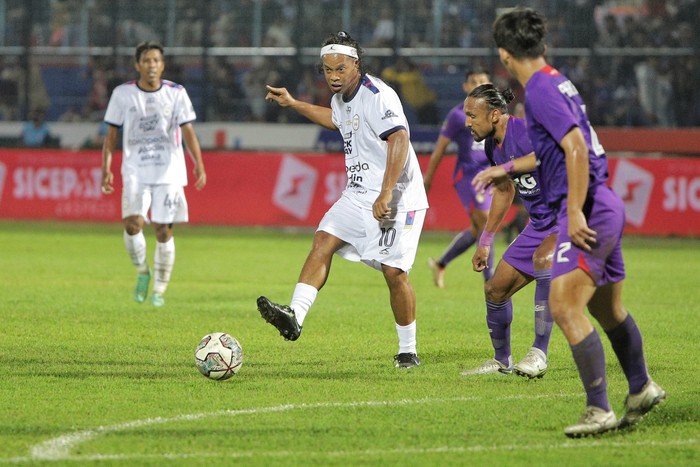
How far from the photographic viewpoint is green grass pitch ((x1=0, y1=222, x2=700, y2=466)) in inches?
225

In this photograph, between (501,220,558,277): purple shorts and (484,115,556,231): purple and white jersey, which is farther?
(501,220,558,277): purple shorts

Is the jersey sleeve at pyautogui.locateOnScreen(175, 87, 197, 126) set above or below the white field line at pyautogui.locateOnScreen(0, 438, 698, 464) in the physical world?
above

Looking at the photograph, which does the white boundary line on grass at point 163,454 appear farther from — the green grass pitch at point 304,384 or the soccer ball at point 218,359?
the soccer ball at point 218,359

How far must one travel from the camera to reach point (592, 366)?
5.91 m

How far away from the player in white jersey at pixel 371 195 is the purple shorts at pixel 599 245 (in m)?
2.20

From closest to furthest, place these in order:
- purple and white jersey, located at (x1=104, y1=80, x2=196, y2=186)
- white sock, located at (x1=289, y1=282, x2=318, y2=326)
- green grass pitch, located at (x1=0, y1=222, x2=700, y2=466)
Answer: green grass pitch, located at (x1=0, y1=222, x2=700, y2=466), white sock, located at (x1=289, y1=282, x2=318, y2=326), purple and white jersey, located at (x1=104, y1=80, x2=196, y2=186)

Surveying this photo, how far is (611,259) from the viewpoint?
237 inches

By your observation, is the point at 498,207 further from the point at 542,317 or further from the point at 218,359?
the point at 218,359

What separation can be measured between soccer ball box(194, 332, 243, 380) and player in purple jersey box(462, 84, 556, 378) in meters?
1.57

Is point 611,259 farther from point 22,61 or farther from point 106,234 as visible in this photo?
point 22,61

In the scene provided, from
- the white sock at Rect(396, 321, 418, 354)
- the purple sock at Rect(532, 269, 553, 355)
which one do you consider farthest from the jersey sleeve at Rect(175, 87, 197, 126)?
the purple sock at Rect(532, 269, 553, 355)

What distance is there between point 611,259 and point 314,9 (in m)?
19.8

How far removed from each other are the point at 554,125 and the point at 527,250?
7.28 feet

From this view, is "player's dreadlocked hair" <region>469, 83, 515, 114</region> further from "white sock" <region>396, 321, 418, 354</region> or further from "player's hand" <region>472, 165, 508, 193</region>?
"white sock" <region>396, 321, 418, 354</region>
